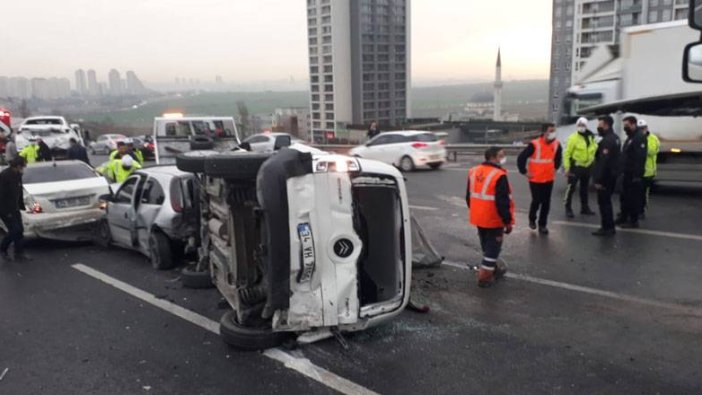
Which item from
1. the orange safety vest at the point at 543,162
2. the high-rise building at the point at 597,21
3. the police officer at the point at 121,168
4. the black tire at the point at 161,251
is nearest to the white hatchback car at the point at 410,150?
the police officer at the point at 121,168

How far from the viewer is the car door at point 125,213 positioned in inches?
332

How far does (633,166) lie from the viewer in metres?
8.98

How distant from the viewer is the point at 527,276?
6.95 m

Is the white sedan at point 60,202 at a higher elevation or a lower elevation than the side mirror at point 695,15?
lower

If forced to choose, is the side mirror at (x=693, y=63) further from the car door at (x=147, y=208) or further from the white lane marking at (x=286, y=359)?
the car door at (x=147, y=208)

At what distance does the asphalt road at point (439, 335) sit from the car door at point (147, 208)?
0.45 meters

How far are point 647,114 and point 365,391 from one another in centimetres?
1078

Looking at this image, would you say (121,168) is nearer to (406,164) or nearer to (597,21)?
(406,164)

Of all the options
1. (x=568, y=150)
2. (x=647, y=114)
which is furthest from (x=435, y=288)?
(x=647, y=114)

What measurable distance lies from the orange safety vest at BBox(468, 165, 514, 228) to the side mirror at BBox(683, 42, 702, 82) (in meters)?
3.26

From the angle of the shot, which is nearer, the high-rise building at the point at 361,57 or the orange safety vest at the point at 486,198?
the orange safety vest at the point at 486,198

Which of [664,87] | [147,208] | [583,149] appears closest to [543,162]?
[583,149]

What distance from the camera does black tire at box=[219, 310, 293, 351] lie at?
490cm

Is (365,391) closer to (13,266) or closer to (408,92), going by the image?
(13,266)
